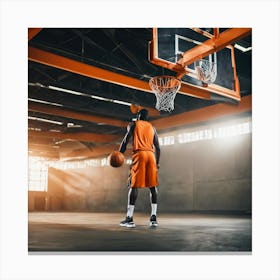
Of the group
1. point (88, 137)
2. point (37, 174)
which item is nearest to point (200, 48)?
point (88, 137)

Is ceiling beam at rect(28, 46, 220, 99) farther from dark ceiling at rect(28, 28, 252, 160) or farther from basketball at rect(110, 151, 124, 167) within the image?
basketball at rect(110, 151, 124, 167)

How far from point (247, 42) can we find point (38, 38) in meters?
3.64

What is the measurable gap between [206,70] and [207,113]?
9.59ft

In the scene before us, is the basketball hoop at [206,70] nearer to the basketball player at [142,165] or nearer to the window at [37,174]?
the basketball player at [142,165]

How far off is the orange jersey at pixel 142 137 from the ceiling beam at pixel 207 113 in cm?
335

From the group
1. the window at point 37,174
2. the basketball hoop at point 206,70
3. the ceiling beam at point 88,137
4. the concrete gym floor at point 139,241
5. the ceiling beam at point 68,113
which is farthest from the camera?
the window at point 37,174

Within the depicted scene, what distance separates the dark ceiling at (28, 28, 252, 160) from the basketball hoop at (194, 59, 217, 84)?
255 mm

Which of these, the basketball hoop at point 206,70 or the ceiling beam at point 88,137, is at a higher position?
the basketball hoop at point 206,70

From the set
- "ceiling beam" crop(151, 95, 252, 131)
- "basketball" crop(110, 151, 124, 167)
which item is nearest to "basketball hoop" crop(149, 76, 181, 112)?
"basketball" crop(110, 151, 124, 167)

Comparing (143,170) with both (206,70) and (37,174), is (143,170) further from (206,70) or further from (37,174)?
(37,174)

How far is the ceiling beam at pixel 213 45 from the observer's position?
489 centimetres

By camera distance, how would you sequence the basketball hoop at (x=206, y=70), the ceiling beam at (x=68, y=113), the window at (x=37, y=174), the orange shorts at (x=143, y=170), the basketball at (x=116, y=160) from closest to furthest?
the orange shorts at (x=143, y=170) → the basketball at (x=116, y=160) → the basketball hoop at (x=206, y=70) → the ceiling beam at (x=68, y=113) → the window at (x=37, y=174)

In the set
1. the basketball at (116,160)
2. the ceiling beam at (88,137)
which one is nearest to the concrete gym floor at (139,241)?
the basketball at (116,160)
